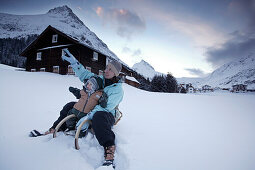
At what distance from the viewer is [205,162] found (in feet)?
6.02

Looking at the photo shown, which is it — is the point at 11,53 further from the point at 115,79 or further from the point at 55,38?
the point at 115,79

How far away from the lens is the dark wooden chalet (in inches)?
708

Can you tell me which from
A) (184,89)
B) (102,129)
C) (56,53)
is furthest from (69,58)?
(184,89)

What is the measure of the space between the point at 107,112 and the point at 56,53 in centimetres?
2036

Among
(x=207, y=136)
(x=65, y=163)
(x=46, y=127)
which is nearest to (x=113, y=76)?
(x=65, y=163)

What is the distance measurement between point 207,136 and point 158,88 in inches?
1214

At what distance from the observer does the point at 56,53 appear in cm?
1903

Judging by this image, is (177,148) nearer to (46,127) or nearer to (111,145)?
(111,145)

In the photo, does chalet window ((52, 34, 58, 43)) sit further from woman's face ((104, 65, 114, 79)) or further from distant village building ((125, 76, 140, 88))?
woman's face ((104, 65, 114, 79))

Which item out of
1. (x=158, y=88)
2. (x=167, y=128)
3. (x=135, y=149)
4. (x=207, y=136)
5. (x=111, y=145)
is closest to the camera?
(x=111, y=145)

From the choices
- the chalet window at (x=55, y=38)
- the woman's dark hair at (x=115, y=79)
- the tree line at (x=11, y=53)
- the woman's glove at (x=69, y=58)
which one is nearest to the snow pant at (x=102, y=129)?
the woman's dark hair at (x=115, y=79)

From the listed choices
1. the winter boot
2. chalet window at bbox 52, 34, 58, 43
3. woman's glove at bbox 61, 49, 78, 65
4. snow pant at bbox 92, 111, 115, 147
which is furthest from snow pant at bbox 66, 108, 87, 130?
chalet window at bbox 52, 34, 58, 43

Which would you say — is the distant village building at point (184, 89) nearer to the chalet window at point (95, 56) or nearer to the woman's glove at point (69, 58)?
the chalet window at point (95, 56)

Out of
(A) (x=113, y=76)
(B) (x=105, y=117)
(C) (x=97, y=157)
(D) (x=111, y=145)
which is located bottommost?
(C) (x=97, y=157)
